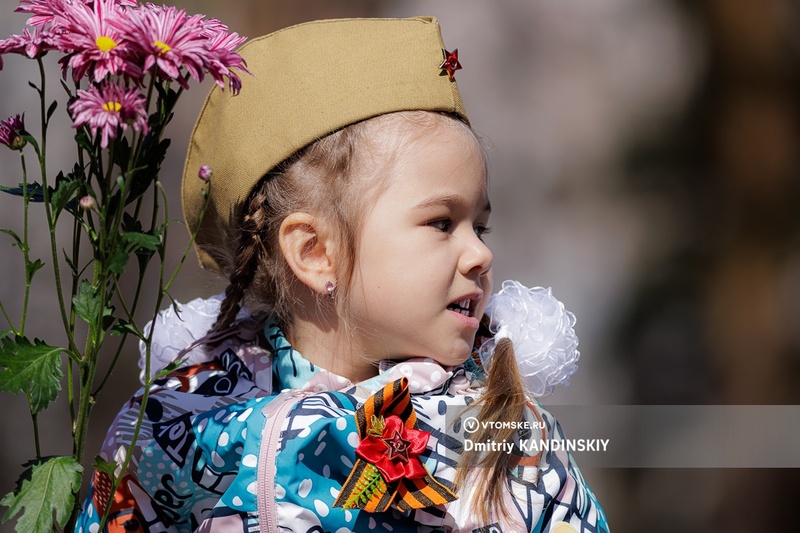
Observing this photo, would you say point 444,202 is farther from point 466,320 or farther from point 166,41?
point 166,41

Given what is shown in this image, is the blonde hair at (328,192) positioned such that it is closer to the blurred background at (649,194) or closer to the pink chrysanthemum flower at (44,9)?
the pink chrysanthemum flower at (44,9)

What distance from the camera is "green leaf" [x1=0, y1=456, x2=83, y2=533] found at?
935mm

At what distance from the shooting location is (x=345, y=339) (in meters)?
1.45

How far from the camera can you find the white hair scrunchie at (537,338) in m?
1.43

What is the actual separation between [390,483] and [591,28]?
2.27m

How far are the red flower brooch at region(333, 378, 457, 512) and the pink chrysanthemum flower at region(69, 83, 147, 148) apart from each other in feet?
1.78

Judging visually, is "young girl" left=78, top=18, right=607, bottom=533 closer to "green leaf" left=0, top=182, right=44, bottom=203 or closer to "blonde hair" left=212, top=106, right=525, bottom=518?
"blonde hair" left=212, top=106, right=525, bottom=518

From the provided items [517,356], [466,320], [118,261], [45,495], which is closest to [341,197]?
[466,320]

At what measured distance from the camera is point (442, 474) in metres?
1.29

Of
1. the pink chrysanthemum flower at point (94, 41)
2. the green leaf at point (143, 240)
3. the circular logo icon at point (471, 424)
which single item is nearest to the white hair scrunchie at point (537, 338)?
the circular logo icon at point (471, 424)

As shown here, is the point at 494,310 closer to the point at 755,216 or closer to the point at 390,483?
the point at 390,483

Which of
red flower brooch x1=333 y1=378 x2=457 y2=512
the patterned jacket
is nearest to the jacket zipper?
the patterned jacket

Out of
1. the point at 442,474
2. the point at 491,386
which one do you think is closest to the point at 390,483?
the point at 442,474

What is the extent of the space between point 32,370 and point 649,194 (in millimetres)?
2666
